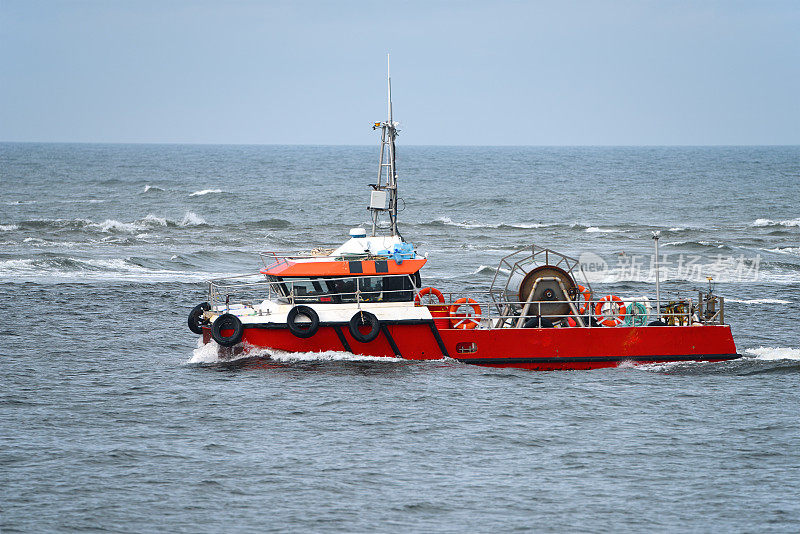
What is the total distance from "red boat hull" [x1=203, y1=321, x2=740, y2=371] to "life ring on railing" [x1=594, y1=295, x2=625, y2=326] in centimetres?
65

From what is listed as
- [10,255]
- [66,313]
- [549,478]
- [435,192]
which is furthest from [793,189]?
[549,478]

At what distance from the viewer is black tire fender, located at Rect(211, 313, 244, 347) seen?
2331cm

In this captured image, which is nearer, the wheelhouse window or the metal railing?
the metal railing

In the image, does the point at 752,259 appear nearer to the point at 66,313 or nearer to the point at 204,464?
the point at 66,313

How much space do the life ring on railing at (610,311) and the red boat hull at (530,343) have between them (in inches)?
25.6

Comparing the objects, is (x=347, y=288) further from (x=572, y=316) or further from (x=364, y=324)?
(x=572, y=316)

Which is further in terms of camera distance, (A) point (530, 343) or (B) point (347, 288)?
(B) point (347, 288)

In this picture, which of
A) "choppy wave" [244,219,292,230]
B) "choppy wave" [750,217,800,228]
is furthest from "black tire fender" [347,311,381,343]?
"choppy wave" [750,217,800,228]

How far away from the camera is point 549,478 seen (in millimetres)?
16812

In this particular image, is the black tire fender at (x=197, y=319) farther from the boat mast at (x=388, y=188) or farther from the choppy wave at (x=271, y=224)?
the choppy wave at (x=271, y=224)

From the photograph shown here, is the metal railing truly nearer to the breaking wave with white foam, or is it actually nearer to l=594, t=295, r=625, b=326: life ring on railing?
l=594, t=295, r=625, b=326: life ring on railing

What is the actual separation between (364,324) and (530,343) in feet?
12.9

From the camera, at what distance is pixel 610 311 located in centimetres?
2517

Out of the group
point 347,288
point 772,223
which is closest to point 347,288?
point 347,288
